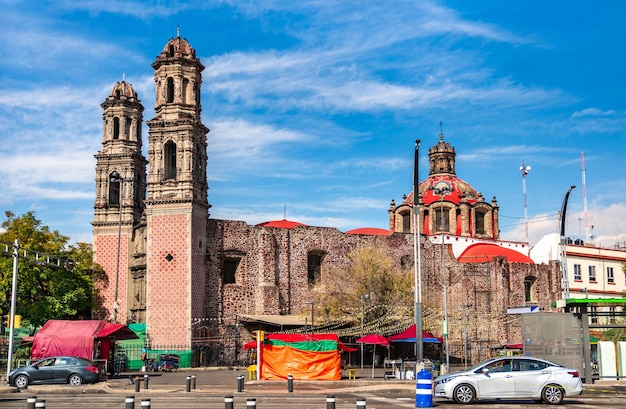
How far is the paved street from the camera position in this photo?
20.4m

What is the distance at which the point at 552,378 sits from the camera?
20984 millimetres

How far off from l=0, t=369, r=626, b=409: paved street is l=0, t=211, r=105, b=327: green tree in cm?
1771

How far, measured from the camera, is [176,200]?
46.4 m

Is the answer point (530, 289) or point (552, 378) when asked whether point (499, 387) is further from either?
point (530, 289)

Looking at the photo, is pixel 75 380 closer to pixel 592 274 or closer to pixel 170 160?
pixel 170 160

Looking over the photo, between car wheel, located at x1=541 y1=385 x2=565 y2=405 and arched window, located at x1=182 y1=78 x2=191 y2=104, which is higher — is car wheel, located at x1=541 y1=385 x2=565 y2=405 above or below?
below

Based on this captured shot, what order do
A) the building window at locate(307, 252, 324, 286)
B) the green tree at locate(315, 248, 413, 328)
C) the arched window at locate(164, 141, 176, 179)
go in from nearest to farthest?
the green tree at locate(315, 248, 413, 328)
the arched window at locate(164, 141, 176, 179)
the building window at locate(307, 252, 324, 286)

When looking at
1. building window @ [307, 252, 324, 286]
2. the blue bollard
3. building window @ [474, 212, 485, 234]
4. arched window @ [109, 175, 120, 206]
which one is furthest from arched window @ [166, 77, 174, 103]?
the blue bollard

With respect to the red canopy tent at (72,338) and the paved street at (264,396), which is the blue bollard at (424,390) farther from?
the red canopy tent at (72,338)

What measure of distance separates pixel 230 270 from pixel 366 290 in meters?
8.89

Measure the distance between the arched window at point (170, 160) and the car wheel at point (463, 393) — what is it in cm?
3073

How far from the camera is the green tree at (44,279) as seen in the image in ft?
151

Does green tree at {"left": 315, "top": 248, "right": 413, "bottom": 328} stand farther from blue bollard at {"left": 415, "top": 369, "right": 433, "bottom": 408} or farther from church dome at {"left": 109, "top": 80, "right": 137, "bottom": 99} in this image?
blue bollard at {"left": 415, "top": 369, "right": 433, "bottom": 408}

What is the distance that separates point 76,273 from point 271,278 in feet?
41.2
